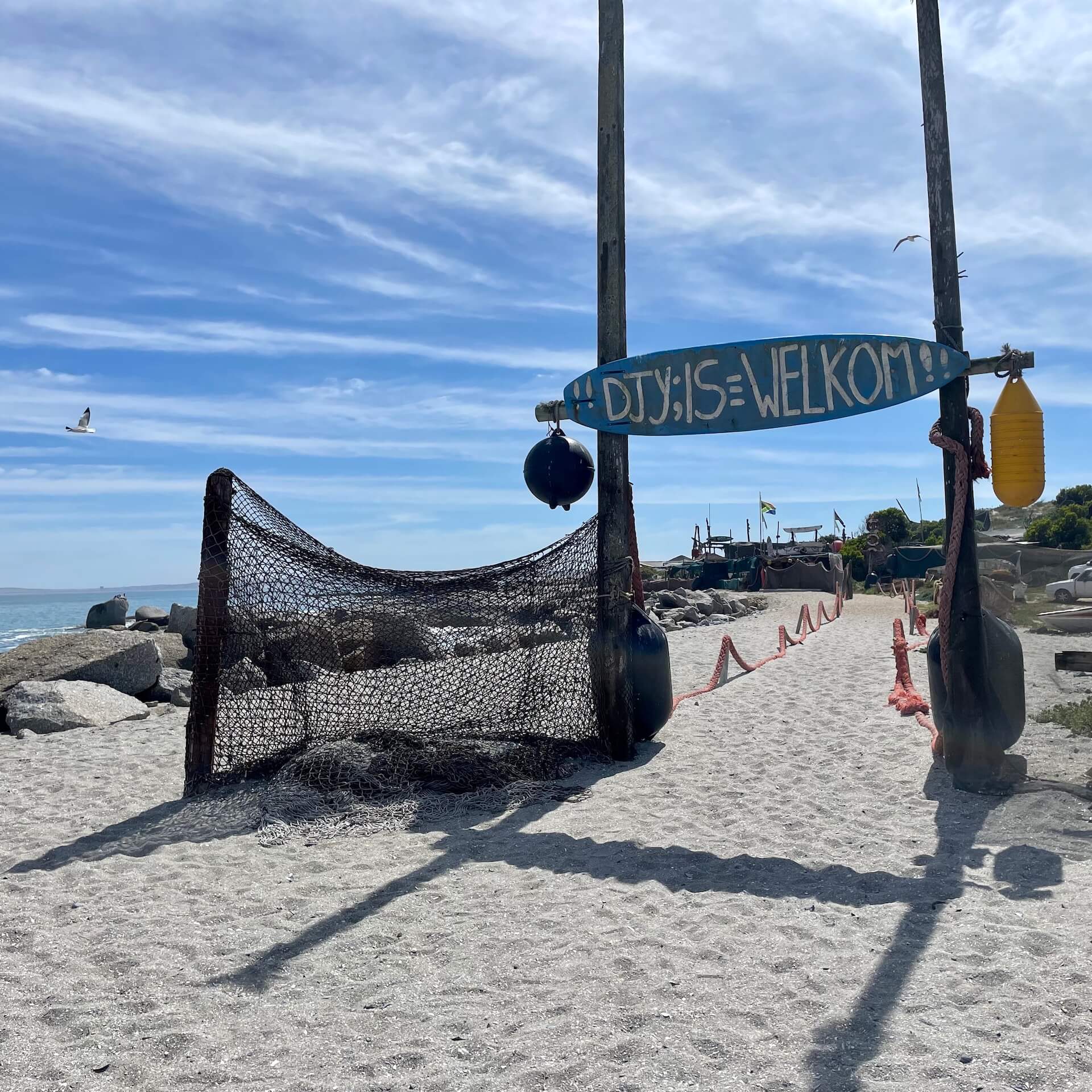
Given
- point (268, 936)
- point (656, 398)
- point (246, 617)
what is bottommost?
point (268, 936)

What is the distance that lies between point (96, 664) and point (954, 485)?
34.0 feet

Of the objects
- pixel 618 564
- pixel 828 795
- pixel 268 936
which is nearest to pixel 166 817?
pixel 268 936

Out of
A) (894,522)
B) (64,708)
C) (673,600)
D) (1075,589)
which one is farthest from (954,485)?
(894,522)

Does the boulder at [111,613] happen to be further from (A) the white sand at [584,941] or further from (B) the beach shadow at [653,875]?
(B) the beach shadow at [653,875]

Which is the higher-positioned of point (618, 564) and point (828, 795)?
point (618, 564)

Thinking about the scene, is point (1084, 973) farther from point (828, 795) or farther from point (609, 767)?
point (609, 767)

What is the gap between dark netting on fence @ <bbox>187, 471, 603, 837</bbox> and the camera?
22.0 ft

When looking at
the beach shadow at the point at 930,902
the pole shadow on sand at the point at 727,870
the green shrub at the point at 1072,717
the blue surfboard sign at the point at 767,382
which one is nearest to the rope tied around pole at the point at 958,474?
the blue surfboard sign at the point at 767,382

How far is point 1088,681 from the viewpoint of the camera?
10.3 meters

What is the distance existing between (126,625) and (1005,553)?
3480 centimetres

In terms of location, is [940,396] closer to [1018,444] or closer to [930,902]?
[1018,444]

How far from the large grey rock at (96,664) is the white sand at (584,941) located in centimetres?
514

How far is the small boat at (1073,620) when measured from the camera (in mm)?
15781

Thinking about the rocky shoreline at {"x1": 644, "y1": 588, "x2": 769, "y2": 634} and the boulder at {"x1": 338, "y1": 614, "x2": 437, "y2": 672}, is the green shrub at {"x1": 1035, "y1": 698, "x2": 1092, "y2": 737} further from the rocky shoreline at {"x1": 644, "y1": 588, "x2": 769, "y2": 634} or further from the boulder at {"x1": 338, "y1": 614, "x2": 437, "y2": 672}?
the rocky shoreline at {"x1": 644, "y1": 588, "x2": 769, "y2": 634}
